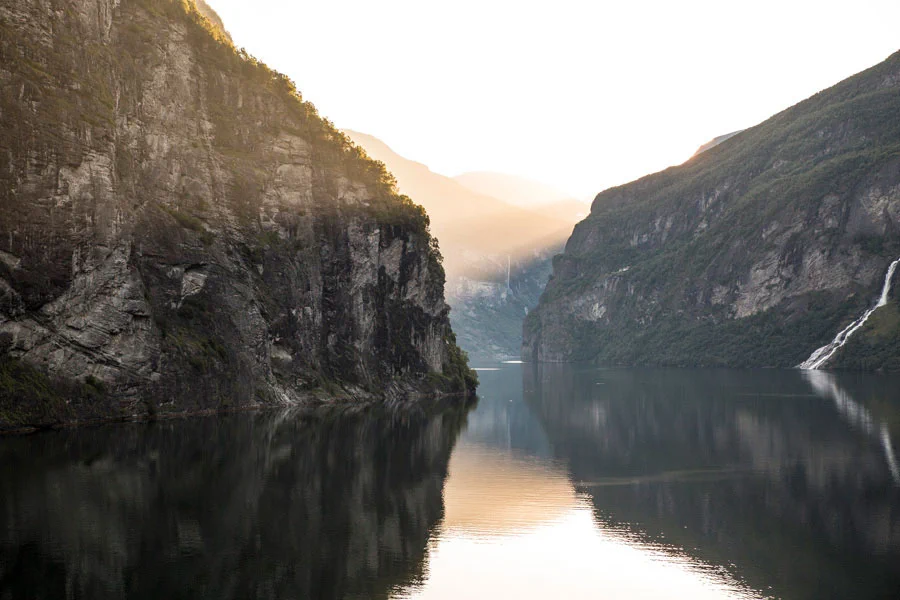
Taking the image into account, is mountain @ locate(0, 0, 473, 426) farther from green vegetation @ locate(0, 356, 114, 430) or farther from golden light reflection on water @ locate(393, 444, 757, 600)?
golden light reflection on water @ locate(393, 444, 757, 600)

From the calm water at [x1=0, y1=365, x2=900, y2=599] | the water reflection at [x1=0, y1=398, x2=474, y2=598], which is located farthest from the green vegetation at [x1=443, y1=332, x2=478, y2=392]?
the water reflection at [x1=0, y1=398, x2=474, y2=598]

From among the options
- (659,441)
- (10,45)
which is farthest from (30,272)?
(659,441)

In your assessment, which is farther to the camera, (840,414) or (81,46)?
(840,414)

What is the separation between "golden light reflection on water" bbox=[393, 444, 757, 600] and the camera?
3241cm

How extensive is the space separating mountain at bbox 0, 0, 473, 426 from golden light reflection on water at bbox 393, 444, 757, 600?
35.5 metres

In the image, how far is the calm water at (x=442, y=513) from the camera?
1278 inches

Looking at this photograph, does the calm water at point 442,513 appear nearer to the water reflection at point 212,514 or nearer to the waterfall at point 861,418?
the water reflection at point 212,514

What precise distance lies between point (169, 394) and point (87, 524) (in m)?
44.8

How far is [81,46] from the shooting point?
78688 mm

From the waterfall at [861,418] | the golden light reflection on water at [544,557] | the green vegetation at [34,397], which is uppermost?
the green vegetation at [34,397]

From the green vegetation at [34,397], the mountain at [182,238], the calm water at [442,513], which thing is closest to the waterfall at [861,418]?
the calm water at [442,513]

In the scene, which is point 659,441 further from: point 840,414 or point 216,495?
point 216,495

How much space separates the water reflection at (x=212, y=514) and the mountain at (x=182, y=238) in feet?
28.1

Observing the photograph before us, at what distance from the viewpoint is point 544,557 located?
37.3 metres
